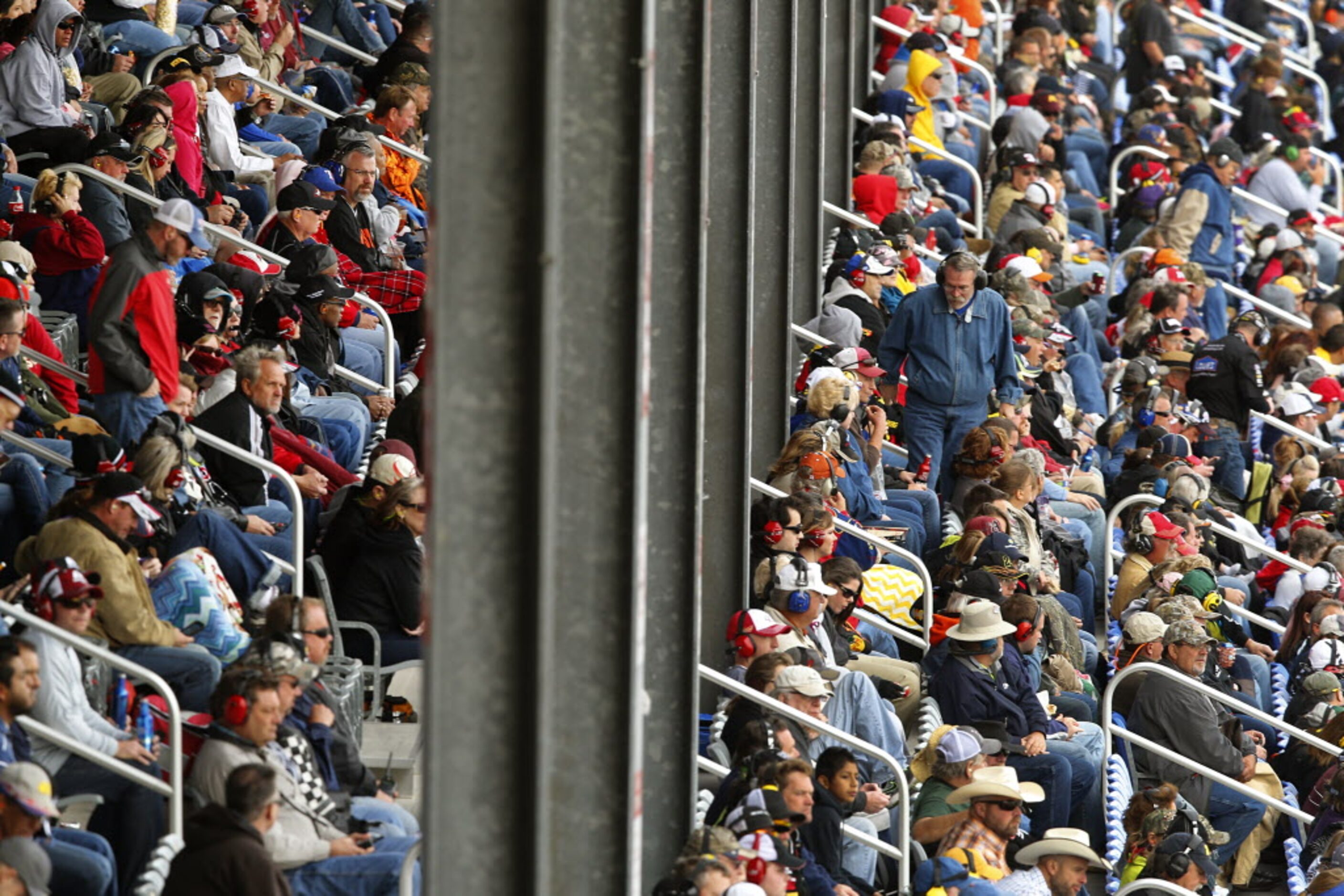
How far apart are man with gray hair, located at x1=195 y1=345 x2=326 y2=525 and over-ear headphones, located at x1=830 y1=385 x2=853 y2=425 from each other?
125 inches

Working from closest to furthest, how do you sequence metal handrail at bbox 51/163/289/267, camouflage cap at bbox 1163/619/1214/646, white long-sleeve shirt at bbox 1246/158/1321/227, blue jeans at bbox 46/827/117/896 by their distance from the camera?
blue jeans at bbox 46/827/117/896
metal handrail at bbox 51/163/289/267
camouflage cap at bbox 1163/619/1214/646
white long-sleeve shirt at bbox 1246/158/1321/227

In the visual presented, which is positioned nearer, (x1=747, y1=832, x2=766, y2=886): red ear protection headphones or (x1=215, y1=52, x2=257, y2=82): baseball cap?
(x1=747, y1=832, x2=766, y2=886): red ear protection headphones

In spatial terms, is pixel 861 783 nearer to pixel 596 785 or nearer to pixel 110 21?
pixel 596 785

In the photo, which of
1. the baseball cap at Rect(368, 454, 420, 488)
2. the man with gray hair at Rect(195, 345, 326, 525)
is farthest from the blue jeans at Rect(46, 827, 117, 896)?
the baseball cap at Rect(368, 454, 420, 488)

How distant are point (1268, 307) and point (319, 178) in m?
9.22

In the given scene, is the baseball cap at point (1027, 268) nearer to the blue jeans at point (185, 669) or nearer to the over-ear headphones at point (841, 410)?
the over-ear headphones at point (841, 410)

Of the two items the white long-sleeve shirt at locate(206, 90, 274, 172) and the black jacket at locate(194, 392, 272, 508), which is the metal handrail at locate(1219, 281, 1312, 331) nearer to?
the white long-sleeve shirt at locate(206, 90, 274, 172)

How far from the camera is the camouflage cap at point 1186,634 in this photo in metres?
13.6

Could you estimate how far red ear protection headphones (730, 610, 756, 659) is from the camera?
12102 mm

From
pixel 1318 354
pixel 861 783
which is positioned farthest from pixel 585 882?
pixel 1318 354

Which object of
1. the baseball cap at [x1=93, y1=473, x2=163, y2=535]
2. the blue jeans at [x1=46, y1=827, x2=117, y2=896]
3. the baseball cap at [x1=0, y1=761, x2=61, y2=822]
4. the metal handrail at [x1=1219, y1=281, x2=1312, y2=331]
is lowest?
the metal handrail at [x1=1219, y1=281, x2=1312, y2=331]

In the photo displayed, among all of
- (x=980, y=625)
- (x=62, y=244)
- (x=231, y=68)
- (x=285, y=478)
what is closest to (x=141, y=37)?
(x=231, y=68)

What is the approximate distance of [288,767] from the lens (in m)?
9.63

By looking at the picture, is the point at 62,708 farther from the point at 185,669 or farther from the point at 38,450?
the point at 38,450
